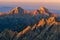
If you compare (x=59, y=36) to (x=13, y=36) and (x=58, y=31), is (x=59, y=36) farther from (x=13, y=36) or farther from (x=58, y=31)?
(x=13, y=36)

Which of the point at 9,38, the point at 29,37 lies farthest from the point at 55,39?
the point at 9,38

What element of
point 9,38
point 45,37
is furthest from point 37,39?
point 9,38

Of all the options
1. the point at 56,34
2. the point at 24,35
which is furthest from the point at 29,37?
the point at 56,34

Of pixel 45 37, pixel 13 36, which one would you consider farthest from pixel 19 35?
pixel 45 37

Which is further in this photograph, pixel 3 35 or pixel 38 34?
pixel 38 34

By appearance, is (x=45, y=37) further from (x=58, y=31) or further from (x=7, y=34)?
(x=7, y=34)

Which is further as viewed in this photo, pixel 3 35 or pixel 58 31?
pixel 58 31

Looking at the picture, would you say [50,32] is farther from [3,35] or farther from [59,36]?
[3,35]
